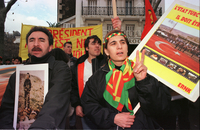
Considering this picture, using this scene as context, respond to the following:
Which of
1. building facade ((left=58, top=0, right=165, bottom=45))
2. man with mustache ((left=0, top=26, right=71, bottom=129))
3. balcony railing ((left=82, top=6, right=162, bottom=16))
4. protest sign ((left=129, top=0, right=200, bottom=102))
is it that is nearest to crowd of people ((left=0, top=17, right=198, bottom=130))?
man with mustache ((left=0, top=26, right=71, bottom=129))

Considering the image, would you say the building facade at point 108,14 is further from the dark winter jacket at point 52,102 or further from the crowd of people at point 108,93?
the dark winter jacket at point 52,102

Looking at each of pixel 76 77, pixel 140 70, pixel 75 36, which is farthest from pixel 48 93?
pixel 75 36

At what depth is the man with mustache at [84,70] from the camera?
2.09 meters

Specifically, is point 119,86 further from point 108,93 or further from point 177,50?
point 177,50

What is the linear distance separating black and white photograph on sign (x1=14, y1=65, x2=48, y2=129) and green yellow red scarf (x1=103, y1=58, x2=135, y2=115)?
24.3 inches

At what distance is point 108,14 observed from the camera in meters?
15.4

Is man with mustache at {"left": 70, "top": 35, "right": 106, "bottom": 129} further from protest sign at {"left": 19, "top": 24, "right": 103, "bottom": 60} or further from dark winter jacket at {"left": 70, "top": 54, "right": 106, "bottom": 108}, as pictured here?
protest sign at {"left": 19, "top": 24, "right": 103, "bottom": 60}

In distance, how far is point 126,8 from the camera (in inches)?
623

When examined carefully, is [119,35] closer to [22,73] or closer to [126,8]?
[22,73]

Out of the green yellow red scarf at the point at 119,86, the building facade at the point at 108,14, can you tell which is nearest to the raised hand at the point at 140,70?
the green yellow red scarf at the point at 119,86

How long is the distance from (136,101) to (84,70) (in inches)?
46.4

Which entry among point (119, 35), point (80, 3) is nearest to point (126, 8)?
point (80, 3)

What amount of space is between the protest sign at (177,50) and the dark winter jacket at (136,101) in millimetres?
145

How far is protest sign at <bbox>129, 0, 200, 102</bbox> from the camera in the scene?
4.01 ft
